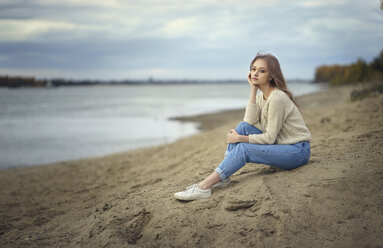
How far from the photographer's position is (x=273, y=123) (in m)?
3.51

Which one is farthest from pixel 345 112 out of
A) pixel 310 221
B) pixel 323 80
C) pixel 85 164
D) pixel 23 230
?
pixel 323 80

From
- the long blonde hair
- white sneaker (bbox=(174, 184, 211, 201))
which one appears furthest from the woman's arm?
white sneaker (bbox=(174, 184, 211, 201))

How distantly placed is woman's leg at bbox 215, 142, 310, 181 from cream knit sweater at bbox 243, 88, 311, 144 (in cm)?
7

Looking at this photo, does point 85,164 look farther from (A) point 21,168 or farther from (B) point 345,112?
(B) point 345,112

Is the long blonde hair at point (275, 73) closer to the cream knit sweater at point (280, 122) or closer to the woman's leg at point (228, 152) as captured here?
the cream knit sweater at point (280, 122)

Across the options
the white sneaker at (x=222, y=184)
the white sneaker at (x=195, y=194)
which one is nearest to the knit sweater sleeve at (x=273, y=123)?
the white sneaker at (x=222, y=184)

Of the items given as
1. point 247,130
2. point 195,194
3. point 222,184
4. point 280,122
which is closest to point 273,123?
point 280,122

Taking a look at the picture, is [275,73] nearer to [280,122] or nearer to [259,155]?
[280,122]

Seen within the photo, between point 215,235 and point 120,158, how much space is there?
6632mm

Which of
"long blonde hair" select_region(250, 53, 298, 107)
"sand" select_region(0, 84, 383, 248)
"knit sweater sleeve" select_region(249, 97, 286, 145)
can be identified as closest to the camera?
"sand" select_region(0, 84, 383, 248)

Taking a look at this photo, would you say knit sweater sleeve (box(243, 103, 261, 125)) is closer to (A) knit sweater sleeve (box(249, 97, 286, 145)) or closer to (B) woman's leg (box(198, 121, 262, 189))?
(B) woman's leg (box(198, 121, 262, 189))

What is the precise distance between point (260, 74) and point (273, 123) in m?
0.61

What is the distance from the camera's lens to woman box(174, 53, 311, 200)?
3535mm

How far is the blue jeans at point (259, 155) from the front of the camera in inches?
140
